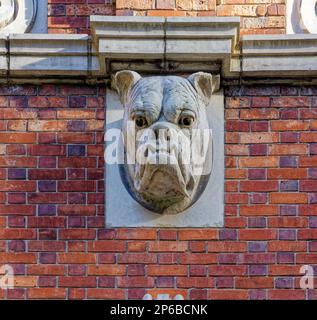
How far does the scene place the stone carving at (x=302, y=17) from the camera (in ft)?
21.1

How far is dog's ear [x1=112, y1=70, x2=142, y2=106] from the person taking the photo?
6.27 meters

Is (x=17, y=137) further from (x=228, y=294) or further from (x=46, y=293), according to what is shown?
(x=228, y=294)

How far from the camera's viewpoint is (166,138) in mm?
6059

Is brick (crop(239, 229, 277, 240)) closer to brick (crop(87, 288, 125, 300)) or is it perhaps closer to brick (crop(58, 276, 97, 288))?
brick (crop(87, 288, 125, 300))

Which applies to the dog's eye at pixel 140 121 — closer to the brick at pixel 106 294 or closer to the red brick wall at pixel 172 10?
the red brick wall at pixel 172 10

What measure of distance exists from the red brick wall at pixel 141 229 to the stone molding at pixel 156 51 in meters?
0.11

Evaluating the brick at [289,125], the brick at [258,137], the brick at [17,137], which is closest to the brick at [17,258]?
the brick at [17,137]

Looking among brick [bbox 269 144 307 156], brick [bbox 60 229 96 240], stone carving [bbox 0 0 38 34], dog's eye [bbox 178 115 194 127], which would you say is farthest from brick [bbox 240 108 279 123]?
stone carving [bbox 0 0 38 34]

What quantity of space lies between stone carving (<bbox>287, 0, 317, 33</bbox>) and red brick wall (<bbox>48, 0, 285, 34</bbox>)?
0.05 metres

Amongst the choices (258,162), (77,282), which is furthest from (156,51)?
(77,282)

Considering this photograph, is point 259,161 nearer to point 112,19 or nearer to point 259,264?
point 259,264

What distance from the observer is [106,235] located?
6238 mm

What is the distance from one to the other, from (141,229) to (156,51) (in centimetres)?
87
